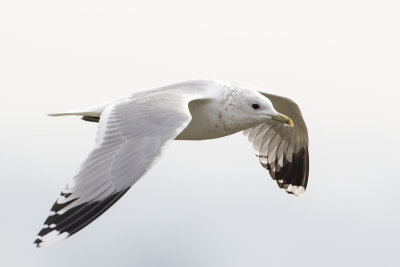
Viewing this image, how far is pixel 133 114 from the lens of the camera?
255 inches

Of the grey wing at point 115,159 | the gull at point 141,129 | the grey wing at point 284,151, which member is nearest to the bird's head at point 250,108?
the gull at point 141,129

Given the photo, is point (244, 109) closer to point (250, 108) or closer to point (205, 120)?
point (250, 108)

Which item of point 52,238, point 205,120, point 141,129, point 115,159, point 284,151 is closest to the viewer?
point 52,238

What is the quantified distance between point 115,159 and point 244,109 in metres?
1.57

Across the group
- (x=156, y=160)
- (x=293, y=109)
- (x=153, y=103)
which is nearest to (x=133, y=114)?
(x=153, y=103)

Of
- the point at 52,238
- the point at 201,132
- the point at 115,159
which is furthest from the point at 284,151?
the point at 52,238

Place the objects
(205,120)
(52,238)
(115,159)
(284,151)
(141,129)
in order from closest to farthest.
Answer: (52,238) < (115,159) < (141,129) < (205,120) < (284,151)

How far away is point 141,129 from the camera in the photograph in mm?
6270

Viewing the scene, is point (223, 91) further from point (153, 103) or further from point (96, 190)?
point (96, 190)

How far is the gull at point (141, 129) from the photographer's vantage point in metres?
5.68

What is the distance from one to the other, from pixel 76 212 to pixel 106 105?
1.68 metres

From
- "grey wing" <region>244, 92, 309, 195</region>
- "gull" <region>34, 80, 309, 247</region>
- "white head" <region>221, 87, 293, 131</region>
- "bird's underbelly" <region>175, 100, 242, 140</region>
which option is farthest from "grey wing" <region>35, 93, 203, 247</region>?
"grey wing" <region>244, 92, 309, 195</region>

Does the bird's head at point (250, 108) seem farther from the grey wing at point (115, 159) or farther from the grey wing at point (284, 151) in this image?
the grey wing at point (284, 151)

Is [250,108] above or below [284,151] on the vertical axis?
above
